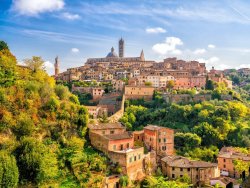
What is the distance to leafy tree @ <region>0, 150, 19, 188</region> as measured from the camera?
71.3 feet

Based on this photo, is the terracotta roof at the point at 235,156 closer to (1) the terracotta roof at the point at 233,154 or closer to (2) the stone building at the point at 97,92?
(1) the terracotta roof at the point at 233,154

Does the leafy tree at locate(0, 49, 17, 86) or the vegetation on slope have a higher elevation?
the leafy tree at locate(0, 49, 17, 86)

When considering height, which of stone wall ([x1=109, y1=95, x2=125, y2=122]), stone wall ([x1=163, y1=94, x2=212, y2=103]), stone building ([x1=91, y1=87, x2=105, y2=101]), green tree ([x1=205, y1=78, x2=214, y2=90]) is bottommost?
stone wall ([x1=109, y1=95, x2=125, y2=122])

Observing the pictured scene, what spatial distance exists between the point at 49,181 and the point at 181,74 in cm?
5374

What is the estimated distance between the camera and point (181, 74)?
7381cm

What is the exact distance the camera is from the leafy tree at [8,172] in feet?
71.3

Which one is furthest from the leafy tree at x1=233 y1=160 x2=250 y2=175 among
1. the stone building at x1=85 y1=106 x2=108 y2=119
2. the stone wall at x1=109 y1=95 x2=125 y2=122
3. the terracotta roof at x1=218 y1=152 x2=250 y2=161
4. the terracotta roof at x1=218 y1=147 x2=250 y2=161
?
the stone building at x1=85 y1=106 x2=108 y2=119

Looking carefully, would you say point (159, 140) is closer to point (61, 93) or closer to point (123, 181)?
point (123, 181)

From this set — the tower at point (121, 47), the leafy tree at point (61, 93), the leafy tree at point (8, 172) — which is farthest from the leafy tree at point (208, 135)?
the tower at point (121, 47)

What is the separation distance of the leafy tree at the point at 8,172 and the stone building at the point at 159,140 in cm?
1762

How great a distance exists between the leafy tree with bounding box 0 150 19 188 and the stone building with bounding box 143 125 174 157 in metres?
17.6

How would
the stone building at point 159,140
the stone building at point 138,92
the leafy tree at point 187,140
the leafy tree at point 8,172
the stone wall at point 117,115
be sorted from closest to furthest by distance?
1. the leafy tree at point 8,172
2. the stone building at point 159,140
3. the leafy tree at point 187,140
4. the stone wall at point 117,115
5. the stone building at point 138,92

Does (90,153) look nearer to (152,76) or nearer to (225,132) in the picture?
(225,132)

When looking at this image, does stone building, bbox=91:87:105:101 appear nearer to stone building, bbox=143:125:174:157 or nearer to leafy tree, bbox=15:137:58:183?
stone building, bbox=143:125:174:157
